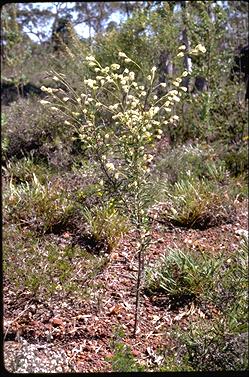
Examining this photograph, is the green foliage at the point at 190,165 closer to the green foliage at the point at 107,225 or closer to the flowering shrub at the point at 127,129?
the green foliage at the point at 107,225

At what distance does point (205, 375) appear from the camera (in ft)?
6.59

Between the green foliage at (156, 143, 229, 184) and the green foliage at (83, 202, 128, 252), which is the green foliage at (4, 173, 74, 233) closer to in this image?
the green foliage at (83, 202, 128, 252)

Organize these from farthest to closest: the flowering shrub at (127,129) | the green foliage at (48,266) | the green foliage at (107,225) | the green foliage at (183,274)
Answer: the green foliage at (107,225), the green foliage at (48,266), the green foliage at (183,274), the flowering shrub at (127,129)

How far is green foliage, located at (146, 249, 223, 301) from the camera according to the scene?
2.68 metres

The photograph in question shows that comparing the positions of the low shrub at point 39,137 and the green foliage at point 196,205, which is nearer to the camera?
the green foliage at point 196,205

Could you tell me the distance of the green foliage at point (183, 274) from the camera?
106 inches

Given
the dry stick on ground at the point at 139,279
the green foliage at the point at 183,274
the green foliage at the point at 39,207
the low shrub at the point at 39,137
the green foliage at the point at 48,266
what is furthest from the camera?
the low shrub at the point at 39,137

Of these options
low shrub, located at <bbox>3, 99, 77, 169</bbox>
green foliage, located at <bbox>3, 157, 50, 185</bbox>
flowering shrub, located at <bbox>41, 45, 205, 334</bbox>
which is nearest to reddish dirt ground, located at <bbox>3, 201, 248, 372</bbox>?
flowering shrub, located at <bbox>41, 45, 205, 334</bbox>

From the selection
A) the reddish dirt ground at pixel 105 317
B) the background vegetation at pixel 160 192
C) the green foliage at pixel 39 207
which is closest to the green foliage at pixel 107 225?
the background vegetation at pixel 160 192

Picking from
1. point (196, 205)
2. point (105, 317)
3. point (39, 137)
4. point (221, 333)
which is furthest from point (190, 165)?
point (221, 333)

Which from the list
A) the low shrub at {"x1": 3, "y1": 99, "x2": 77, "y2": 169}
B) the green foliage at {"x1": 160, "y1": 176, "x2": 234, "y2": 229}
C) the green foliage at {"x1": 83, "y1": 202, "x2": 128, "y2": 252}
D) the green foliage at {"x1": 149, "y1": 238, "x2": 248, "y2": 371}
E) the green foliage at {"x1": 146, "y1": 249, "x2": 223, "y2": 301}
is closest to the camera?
the green foliage at {"x1": 149, "y1": 238, "x2": 248, "y2": 371}

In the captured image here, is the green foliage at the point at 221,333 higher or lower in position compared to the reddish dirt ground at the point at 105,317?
higher

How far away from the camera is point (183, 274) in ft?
9.30

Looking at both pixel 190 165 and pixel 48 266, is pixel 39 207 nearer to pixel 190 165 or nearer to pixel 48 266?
pixel 48 266
